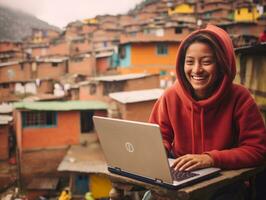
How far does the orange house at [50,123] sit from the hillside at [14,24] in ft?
130

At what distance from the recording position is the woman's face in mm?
2383

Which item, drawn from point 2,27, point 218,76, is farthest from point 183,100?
point 2,27

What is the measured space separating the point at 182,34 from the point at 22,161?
58.6 ft

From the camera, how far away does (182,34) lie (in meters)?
27.7

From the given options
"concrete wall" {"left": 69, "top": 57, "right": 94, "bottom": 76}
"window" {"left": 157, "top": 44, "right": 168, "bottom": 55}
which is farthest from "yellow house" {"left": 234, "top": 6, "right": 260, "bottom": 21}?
"concrete wall" {"left": 69, "top": 57, "right": 94, "bottom": 76}

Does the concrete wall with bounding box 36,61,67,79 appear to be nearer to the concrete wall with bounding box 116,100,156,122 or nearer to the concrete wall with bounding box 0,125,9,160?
the concrete wall with bounding box 0,125,9,160

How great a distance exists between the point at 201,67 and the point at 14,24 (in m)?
63.3

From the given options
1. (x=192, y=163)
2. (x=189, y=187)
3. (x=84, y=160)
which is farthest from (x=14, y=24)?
(x=189, y=187)

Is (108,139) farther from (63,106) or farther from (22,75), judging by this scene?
(22,75)

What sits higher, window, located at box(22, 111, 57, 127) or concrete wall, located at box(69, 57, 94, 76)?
concrete wall, located at box(69, 57, 94, 76)

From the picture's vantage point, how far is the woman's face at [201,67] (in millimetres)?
2383

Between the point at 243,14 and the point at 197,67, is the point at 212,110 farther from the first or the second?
the point at 243,14

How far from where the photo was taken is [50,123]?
16.5m

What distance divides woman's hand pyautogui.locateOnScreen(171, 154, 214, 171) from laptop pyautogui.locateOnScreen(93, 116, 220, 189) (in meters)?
0.04
